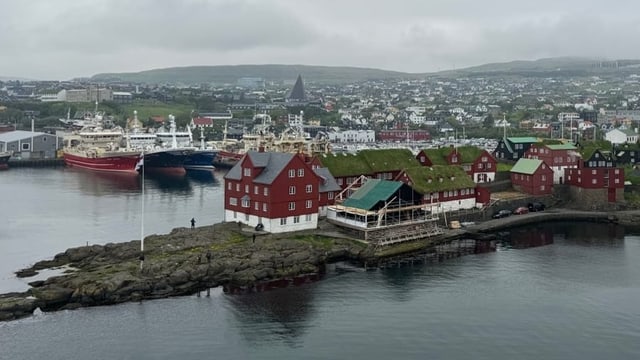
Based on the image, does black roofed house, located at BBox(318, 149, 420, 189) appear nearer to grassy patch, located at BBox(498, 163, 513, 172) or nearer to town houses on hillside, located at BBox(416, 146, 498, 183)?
town houses on hillside, located at BBox(416, 146, 498, 183)

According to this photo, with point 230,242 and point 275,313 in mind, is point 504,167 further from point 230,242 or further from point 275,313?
point 275,313

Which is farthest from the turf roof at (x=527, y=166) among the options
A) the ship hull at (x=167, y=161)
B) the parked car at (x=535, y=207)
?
the ship hull at (x=167, y=161)

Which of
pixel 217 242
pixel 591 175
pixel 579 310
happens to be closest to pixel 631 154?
pixel 591 175

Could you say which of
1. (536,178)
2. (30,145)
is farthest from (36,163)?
(536,178)

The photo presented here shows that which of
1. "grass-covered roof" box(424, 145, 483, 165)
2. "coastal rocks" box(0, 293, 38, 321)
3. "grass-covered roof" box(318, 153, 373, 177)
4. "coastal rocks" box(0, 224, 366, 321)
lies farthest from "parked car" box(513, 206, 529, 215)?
"coastal rocks" box(0, 293, 38, 321)

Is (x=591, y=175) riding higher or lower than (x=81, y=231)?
higher

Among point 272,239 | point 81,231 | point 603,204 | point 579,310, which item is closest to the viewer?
point 579,310

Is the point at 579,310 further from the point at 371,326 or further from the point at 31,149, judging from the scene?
the point at 31,149

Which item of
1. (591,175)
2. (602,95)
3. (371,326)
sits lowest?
(371,326)
